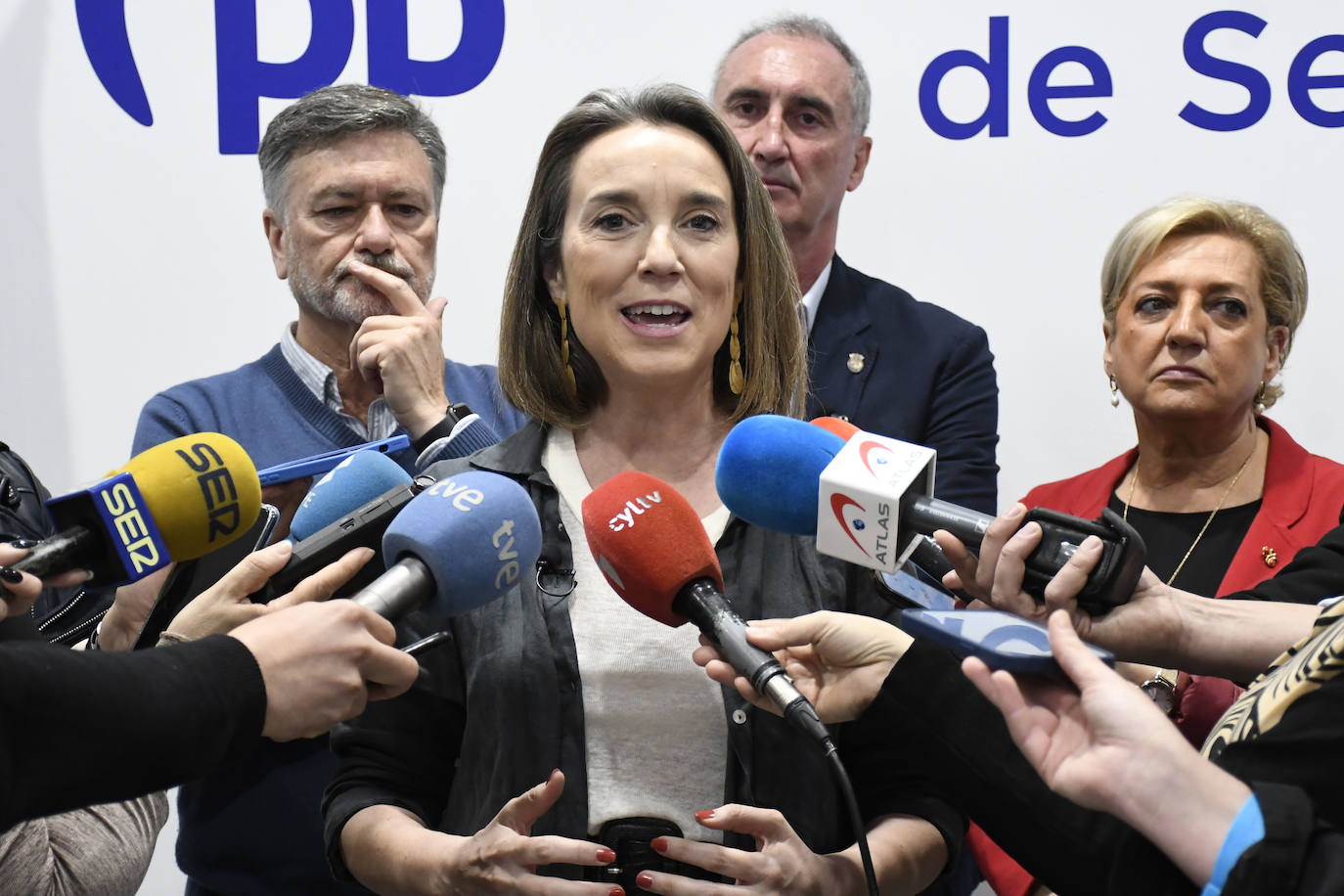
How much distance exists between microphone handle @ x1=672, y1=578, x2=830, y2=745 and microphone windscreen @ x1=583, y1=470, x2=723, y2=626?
0.02 m

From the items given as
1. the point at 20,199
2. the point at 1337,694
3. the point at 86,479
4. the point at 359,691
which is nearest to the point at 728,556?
the point at 359,691

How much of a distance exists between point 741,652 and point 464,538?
0.33 meters

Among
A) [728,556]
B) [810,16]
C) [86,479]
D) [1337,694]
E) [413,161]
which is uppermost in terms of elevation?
[810,16]

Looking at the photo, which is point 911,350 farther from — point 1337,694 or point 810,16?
point 1337,694

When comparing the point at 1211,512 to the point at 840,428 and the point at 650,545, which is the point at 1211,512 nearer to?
the point at 840,428

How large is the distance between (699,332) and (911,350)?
0.98 m

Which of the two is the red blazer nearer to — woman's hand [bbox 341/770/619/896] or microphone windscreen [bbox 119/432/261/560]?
woman's hand [bbox 341/770/619/896]

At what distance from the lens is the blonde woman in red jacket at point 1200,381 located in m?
2.65

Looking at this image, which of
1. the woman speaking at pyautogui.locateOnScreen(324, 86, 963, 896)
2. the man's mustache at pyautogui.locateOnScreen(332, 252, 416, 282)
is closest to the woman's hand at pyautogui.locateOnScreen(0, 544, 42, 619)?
the woman speaking at pyautogui.locateOnScreen(324, 86, 963, 896)

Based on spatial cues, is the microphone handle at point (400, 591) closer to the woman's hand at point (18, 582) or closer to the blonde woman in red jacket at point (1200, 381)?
the woman's hand at point (18, 582)

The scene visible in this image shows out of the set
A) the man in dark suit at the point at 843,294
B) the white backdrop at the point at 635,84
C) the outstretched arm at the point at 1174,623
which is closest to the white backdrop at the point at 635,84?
the white backdrop at the point at 635,84

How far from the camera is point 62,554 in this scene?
1426 mm

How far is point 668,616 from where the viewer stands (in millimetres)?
1560

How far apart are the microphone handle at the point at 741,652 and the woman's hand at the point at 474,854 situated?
0.24m
